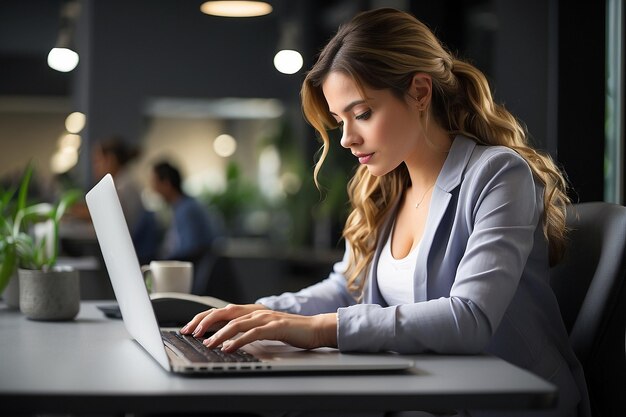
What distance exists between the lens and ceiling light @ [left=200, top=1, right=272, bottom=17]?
4.02 meters

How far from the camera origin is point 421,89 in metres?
1.88

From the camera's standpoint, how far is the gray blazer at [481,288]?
1.46 m

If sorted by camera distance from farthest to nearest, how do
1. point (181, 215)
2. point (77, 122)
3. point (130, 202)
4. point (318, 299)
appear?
1. point (77, 122)
2. point (130, 202)
3. point (181, 215)
4. point (318, 299)

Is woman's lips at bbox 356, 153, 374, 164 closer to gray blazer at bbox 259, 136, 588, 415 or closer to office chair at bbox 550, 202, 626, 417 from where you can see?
gray blazer at bbox 259, 136, 588, 415

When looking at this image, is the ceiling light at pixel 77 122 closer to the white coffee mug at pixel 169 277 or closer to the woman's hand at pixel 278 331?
the white coffee mug at pixel 169 277

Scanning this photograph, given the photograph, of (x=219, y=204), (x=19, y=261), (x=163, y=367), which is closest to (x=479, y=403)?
(x=163, y=367)

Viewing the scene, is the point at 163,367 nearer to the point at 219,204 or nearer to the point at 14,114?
the point at 219,204

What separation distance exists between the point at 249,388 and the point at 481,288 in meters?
0.55

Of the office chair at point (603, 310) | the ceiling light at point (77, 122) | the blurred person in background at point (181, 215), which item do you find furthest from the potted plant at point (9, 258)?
the ceiling light at point (77, 122)

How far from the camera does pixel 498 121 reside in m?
1.98

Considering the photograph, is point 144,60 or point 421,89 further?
point 144,60

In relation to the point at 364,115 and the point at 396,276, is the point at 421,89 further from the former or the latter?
the point at 396,276

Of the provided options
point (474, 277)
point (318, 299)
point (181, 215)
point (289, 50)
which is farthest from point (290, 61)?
point (474, 277)

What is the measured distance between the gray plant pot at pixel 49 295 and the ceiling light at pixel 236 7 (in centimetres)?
227
